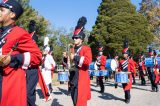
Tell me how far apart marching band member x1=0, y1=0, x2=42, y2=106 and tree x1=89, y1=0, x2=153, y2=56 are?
35.3 metres

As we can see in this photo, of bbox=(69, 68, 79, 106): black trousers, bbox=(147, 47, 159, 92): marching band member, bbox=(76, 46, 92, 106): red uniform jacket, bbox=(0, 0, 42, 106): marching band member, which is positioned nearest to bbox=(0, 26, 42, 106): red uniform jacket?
bbox=(0, 0, 42, 106): marching band member

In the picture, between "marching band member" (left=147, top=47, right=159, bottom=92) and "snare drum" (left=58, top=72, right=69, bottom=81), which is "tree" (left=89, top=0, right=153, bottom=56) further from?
"snare drum" (left=58, top=72, right=69, bottom=81)

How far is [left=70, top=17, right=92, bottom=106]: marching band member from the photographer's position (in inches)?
297

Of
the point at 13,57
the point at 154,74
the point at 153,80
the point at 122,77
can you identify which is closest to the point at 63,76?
the point at 122,77

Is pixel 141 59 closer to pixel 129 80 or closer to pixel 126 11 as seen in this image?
pixel 129 80

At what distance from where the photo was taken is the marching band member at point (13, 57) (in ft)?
13.1

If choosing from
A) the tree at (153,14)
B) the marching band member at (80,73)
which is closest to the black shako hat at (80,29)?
the marching band member at (80,73)

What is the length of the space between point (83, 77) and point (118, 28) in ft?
113

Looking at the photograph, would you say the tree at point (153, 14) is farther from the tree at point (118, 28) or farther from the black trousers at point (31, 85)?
the black trousers at point (31, 85)

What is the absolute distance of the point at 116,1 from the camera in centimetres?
4478

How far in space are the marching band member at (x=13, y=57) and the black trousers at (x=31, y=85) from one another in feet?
10.7

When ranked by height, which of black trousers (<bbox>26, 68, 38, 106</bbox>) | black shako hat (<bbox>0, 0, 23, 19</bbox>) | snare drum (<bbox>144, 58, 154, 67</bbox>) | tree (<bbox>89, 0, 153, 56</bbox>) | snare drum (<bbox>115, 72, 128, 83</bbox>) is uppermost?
tree (<bbox>89, 0, 153, 56</bbox>)

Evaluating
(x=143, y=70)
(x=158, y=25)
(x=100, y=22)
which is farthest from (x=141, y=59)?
(x=158, y=25)

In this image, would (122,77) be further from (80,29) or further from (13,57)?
(13,57)
